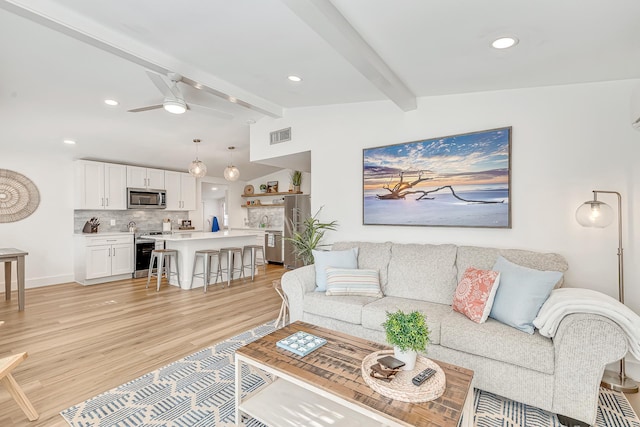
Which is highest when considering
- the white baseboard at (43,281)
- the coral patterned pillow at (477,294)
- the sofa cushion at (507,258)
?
the sofa cushion at (507,258)

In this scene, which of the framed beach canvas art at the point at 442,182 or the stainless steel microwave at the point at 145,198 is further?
the stainless steel microwave at the point at 145,198

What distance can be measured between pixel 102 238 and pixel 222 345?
13.5ft

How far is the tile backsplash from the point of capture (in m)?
5.81

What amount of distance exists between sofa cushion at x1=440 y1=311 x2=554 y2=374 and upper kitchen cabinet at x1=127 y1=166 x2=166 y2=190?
625cm

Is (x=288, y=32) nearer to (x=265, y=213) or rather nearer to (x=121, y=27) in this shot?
(x=121, y=27)

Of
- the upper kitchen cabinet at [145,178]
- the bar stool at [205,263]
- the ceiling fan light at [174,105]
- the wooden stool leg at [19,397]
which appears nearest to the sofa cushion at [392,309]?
the wooden stool leg at [19,397]

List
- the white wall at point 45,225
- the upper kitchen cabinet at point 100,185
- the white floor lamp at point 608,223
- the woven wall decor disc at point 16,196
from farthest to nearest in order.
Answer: the upper kitchen cabinet at point 100,185 < the white wall at point 45,225 < the woven wall decor disc at point 16,196 < the white floor lamp at point 608,223

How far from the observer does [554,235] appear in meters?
2.75

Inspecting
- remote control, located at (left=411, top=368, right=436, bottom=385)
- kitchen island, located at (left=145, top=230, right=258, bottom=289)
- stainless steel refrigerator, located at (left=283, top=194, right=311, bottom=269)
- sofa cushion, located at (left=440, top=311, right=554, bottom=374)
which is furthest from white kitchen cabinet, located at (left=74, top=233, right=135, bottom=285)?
remote control, located at (left=411, top=368, right=436, bottom=385)

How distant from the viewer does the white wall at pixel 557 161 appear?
97.8 inches

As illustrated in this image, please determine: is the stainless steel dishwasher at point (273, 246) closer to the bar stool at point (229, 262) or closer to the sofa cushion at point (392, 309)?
the bar stool at point (229, 262)

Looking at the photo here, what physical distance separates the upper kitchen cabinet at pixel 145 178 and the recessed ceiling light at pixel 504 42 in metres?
6.40

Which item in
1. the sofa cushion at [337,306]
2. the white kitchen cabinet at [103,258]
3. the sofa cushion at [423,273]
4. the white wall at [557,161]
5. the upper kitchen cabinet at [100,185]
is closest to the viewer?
the white wall at [557,161]

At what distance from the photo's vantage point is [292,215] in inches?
288
